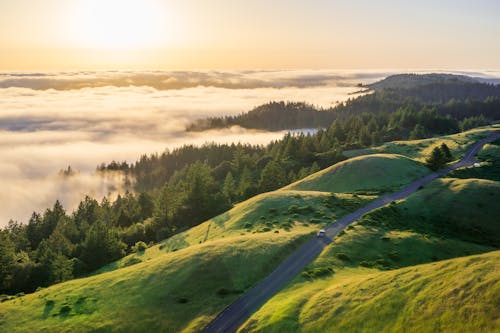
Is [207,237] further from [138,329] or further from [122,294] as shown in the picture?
[138,329]

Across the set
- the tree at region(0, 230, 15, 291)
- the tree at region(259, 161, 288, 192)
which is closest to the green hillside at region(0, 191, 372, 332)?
the tree at region(0, 230, 15, 291)

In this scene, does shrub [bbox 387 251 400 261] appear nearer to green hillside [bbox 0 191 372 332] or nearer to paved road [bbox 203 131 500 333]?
paved road [bbox 203 131 500 333]

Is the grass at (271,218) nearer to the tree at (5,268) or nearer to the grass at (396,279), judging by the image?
the grass at (396,279)

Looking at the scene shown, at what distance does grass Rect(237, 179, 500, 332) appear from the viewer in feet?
120

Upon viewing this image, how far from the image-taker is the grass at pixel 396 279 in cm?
3650

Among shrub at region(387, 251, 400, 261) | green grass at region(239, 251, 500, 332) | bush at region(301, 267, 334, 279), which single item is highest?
green grass at region(239, 251, 500, 332)

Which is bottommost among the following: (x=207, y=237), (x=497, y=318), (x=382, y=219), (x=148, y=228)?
(x=148, y=228)

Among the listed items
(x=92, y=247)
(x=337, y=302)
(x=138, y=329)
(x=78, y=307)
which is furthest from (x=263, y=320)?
(x=92, y=247)

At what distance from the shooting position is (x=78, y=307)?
5578cm

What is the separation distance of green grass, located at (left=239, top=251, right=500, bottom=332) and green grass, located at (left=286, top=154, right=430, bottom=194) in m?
75.6

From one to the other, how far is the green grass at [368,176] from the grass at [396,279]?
2910 centimetres

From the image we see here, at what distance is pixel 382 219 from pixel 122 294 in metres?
61.4

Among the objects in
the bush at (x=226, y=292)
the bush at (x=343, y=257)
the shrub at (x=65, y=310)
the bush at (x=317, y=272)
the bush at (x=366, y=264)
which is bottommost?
the shrub at (x=65, y=310)

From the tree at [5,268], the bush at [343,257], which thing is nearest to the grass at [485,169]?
the bush at [343,257]
